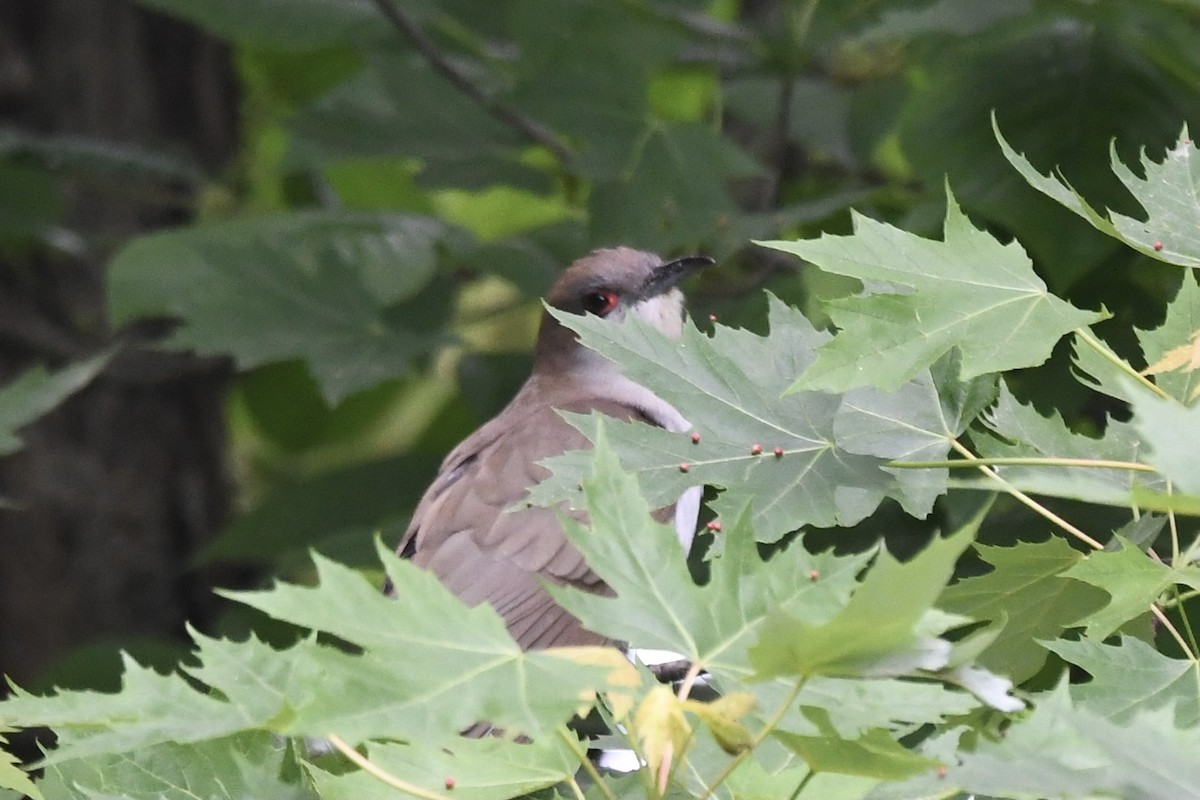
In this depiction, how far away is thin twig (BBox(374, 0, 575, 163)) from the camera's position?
4047mm

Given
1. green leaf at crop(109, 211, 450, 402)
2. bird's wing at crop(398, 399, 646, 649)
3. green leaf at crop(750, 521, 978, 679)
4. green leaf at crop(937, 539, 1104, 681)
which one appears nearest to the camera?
green leaf at crop(750, 521, 978, 679)

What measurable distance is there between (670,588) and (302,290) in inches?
101

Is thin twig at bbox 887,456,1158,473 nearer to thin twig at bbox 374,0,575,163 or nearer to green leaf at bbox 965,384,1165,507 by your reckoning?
green leaf at bbox 965,384,1165,507

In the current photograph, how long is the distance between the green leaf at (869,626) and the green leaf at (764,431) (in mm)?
464

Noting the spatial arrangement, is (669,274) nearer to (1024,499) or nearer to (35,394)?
(35,394)

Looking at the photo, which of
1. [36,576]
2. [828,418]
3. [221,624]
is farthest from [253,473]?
[828,418]

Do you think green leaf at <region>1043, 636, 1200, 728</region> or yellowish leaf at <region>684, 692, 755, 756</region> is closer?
yellowish leaf at <region>684, 692, 755, 756</region>

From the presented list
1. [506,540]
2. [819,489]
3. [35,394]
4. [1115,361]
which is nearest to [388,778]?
[819,489]

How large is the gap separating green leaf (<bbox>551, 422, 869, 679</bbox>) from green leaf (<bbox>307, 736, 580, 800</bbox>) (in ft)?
0.60

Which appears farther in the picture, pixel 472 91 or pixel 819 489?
pixel 472 91

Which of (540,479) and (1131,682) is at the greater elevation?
(1131,682)

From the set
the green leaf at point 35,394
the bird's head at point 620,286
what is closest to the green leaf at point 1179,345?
the bird's head at point 620,286

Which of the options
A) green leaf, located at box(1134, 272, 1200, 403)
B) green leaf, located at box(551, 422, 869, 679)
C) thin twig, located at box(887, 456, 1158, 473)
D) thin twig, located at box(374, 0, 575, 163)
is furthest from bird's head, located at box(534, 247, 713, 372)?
green leaf, located at box(551, 422, 869, 679)

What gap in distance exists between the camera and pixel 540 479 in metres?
3.09
